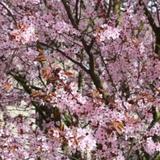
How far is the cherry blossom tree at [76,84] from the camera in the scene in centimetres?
394

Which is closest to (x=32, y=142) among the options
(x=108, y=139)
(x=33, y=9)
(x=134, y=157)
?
(x=108, y=139)

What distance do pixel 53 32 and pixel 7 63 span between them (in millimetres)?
682

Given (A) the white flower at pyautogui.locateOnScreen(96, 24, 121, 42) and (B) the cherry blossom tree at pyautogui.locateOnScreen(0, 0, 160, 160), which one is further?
(A) the white flower at pyautogui.locateOnScreen(96, 24, 121, 42)

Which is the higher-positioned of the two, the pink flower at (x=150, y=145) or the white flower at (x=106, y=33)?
the white flower at (x=106, y=33)

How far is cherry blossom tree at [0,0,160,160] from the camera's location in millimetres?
3938

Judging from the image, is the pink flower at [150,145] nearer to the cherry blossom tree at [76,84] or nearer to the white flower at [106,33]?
the cherry blossom tree at [76,84]

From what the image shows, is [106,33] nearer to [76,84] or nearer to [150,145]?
[76,84]

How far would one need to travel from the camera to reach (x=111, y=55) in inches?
205

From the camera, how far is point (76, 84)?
201 inches

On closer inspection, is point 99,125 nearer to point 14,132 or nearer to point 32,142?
point 32,142

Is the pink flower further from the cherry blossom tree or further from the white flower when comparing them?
the white flower

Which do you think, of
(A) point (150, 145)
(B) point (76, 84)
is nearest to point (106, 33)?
(B) point (76, 84)

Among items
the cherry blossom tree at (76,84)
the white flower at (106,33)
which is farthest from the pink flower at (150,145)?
the white flower at (106,33)

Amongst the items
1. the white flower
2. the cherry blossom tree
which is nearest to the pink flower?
the cherry blossom tree
